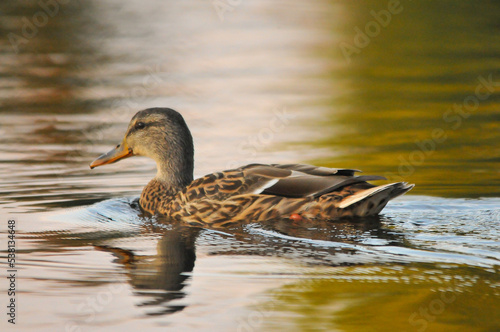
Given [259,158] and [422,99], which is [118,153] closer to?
[259,158]

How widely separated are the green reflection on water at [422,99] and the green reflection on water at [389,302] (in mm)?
2949

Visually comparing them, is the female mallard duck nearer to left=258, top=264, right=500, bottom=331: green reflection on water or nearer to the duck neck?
the duck neck

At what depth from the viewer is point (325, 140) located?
12398 mm

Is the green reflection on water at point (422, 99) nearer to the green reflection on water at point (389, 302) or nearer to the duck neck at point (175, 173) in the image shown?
the duck neck at point (175, 173)

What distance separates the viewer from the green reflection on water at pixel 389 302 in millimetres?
5652

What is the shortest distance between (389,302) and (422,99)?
29.9 feet

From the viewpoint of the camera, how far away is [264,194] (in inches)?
337

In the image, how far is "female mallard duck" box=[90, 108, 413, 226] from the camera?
324 inches

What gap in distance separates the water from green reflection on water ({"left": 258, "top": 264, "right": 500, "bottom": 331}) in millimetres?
17

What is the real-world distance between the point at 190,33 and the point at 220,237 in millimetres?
16075

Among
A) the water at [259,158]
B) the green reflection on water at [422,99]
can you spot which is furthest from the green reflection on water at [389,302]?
the green reflection on water at [422,99]

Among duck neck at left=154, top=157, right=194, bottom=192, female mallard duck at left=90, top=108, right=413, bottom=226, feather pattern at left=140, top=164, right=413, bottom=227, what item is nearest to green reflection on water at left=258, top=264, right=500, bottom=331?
female mallard duck at left=90, top=108, right=413, bottom=226

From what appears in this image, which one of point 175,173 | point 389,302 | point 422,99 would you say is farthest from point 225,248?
point 422,99

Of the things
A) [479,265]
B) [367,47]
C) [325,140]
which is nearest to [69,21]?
[367,47]
